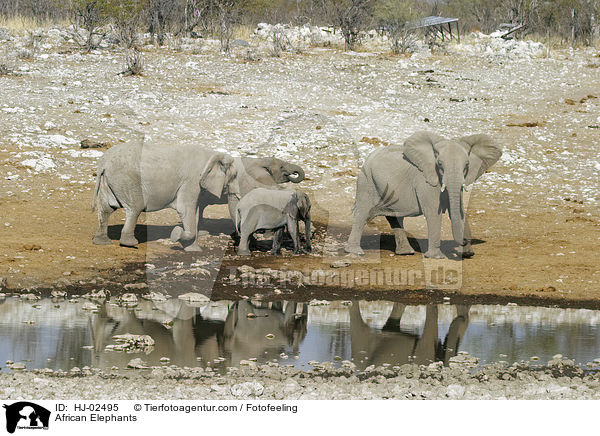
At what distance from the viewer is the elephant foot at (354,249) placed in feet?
40.4

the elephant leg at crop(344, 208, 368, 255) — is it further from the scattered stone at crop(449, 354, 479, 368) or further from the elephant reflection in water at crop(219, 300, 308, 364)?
the scattered stone at crop(449, 354, 479, 368)

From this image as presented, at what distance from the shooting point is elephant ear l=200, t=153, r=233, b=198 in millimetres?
11938

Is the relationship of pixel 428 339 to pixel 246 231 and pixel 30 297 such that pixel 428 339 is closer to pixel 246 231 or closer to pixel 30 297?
pixel 246 231

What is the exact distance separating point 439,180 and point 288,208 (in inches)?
76.1

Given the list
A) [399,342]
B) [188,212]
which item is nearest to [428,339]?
[399,342]

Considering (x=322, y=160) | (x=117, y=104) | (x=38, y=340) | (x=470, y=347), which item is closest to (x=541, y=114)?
(x=322, y=160)

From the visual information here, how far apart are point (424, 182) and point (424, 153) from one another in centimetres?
36

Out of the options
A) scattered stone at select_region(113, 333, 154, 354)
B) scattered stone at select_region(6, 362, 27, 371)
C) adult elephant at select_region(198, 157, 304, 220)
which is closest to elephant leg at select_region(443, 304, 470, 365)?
scattered stone at select_region(113, 333, 154, 354)

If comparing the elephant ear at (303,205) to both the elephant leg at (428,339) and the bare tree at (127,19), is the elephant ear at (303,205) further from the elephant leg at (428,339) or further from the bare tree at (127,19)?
the bare tree at (127,19)

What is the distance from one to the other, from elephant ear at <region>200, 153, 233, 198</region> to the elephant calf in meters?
0.41

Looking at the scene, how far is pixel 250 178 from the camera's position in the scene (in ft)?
42.0

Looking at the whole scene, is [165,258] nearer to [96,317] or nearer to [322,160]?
[96,317]

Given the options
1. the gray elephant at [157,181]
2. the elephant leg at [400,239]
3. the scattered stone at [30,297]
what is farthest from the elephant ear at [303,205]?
the scattered stone at [30,297]
